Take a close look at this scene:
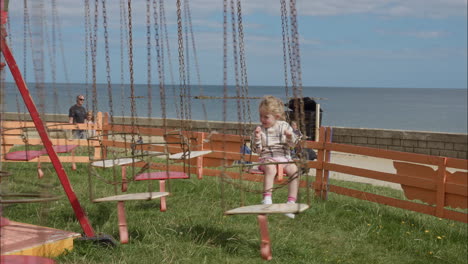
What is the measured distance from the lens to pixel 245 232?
20.6ft

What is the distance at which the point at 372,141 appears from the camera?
57.4ft

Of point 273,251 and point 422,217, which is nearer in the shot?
point 273,251

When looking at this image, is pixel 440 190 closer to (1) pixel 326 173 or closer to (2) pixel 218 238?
(1) pixel 326 173

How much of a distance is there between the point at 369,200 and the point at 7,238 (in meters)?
4.92

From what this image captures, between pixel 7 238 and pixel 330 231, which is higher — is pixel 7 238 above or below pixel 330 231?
above

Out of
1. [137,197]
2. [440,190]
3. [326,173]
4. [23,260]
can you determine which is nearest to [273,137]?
[137,197]

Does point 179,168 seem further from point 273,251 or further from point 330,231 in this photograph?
point 273,251

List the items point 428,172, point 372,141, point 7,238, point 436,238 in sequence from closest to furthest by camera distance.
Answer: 1. point 7,238
2. point 436,238
3. point 428,172
4. point 372,141

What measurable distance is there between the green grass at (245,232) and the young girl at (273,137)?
2.49ft

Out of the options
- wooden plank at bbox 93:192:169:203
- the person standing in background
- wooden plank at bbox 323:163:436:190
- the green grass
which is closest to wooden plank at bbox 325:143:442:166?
wooden plank at bbox 323:163:436:190

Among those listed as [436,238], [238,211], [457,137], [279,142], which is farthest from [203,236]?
[457,137]

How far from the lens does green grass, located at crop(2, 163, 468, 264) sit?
5.48m

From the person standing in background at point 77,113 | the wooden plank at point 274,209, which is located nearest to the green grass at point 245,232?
the wooden plank at point 274,209

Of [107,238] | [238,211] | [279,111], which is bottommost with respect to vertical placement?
[107,238]
